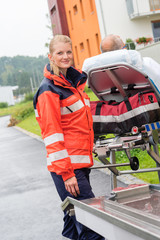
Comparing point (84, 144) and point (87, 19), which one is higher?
point (87, 19)

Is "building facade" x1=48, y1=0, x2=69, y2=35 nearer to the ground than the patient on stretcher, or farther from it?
farther from it

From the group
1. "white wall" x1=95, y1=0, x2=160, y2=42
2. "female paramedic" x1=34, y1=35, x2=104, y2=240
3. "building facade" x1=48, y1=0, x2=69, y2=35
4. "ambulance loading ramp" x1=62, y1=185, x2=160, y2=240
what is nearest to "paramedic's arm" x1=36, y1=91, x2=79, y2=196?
"female paramedic" x1=34, y1=35, x2=104, y2=240

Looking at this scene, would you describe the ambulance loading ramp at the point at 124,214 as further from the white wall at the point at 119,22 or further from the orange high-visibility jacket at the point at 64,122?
the white wall at the point at 119,22

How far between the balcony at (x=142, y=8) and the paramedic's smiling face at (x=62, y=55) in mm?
33152

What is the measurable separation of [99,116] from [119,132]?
0.26 metres

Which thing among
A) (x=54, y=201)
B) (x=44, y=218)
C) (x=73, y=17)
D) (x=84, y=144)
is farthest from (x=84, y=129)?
(x=73, y=17)

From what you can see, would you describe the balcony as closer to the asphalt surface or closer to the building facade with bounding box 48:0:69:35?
the building facade with bounding box 48:0:69:35

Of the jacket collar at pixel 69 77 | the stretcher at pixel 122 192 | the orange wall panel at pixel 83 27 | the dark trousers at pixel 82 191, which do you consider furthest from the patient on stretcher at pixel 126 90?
the orange wall panel at pixel 83 27

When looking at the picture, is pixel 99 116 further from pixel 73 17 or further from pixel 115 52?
pixel 73 17

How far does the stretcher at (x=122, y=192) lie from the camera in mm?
2428

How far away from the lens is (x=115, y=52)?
4.62m

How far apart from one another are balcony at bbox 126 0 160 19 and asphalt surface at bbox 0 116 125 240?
84.5 feet

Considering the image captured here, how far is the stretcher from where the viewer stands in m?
2.43

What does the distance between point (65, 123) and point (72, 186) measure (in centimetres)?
50
